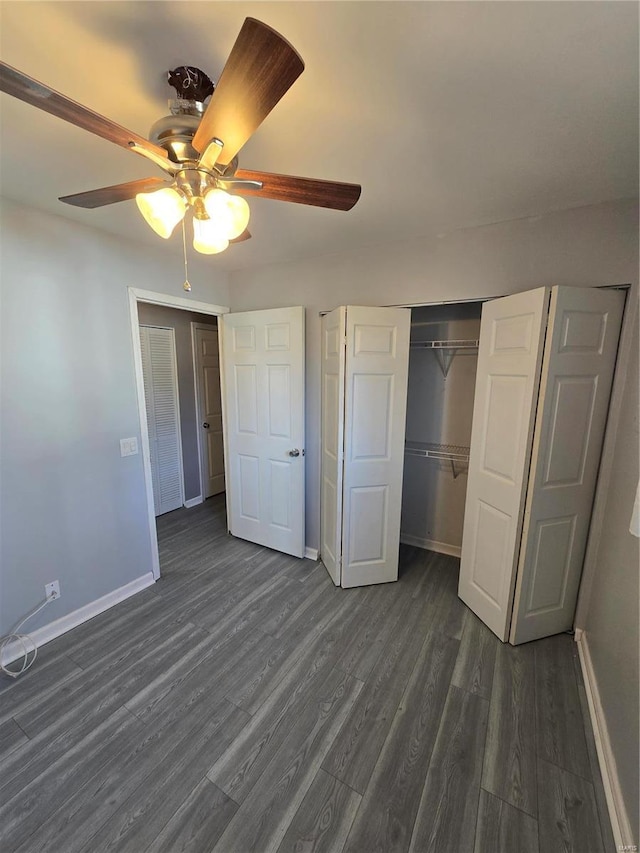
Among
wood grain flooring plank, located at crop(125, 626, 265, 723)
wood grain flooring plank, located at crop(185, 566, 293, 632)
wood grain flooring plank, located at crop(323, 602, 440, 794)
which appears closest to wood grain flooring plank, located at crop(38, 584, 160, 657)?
wood grain flooring plank, located at crop(185, 566, 293, 632)

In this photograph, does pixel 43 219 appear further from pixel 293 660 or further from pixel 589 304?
pixel 589 304

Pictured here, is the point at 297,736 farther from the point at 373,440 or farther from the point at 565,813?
the point at 373,440

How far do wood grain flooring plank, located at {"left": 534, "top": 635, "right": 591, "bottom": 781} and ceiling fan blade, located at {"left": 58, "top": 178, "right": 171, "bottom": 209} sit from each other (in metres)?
2.62

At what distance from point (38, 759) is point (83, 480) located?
4.32 ft

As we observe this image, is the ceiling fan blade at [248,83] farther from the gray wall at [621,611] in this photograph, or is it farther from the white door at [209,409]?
the white door at [209,409]

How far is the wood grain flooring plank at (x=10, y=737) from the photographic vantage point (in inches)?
55.7

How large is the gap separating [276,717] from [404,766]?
0.58 m

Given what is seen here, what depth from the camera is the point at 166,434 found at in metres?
3.73

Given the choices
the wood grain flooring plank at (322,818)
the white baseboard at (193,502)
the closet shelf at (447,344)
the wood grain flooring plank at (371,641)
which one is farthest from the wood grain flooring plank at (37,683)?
the closet shelf at (447,344)

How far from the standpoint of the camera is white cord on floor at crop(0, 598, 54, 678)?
5.82 feet

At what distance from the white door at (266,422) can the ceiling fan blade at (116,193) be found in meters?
1.50

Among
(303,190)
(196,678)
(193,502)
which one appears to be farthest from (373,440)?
(193,502)

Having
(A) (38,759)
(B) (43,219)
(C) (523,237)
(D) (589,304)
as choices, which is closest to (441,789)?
(A) (38,759)

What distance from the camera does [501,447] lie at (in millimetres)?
1944
